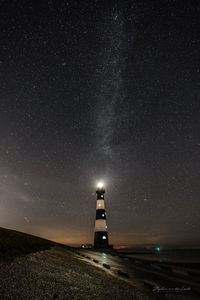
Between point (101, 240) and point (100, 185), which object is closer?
point (101, 240)

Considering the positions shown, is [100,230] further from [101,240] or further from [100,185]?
[100,185]

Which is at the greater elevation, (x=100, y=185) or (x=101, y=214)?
(x=100, y=185)

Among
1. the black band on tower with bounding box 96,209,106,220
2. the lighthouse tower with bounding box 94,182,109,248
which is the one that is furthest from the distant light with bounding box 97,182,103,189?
the black band on tower with bounding box 96,209,106,220

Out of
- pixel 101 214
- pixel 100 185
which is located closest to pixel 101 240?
pixel 101 214

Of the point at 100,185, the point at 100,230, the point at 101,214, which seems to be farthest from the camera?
the point at 100,185

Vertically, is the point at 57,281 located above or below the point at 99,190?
below

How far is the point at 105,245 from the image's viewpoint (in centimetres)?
4009

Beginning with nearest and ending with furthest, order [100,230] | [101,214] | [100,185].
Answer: [100,230] → [101,214] → [100,185]

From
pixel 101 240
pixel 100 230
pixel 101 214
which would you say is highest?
pixel 101 214

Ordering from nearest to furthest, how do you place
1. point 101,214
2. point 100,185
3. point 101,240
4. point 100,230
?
point 101,240, point 100,230, point 101,214, point 100,185

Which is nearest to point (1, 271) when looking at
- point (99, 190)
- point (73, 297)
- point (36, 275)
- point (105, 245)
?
point (36, 275)

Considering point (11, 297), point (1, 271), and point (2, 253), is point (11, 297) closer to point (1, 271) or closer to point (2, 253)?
point (1, 271)

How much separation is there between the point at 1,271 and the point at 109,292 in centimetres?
315

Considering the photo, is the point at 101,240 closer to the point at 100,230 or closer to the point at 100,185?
the point at 100,230
